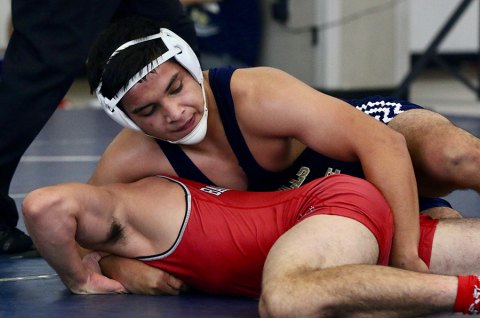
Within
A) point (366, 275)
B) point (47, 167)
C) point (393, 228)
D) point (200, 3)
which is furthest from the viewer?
point (200, 3)

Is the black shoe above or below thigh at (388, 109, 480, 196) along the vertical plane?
below

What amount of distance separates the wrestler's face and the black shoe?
82 cm

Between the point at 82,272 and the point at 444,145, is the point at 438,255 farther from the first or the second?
Answer: the point at 82,272

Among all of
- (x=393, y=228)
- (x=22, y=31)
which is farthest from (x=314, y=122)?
(x=22, y=31)

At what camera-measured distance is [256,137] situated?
9.89 feet

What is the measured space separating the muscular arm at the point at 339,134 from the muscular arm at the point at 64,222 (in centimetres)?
46

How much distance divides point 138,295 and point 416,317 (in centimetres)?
77

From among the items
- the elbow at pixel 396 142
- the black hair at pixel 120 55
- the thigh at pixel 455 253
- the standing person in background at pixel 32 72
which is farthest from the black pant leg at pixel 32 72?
the thigh at pixel 455 253

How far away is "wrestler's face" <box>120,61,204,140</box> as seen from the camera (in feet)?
9.47

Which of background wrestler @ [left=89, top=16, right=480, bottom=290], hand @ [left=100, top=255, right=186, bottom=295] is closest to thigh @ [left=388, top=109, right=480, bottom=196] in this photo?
background wrestler @ [left=89, top=16, right=480, bottom=290]

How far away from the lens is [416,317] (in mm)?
2490

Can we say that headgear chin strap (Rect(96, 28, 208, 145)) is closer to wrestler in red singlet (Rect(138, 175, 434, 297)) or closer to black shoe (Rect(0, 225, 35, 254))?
wrestler in red singlet (Rect(138, 175, 434, 297))

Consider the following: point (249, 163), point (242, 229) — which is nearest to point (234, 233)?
point (242, 229)

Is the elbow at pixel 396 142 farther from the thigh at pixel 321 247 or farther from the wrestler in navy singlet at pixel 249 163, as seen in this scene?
the thigh at pixel 321 247
